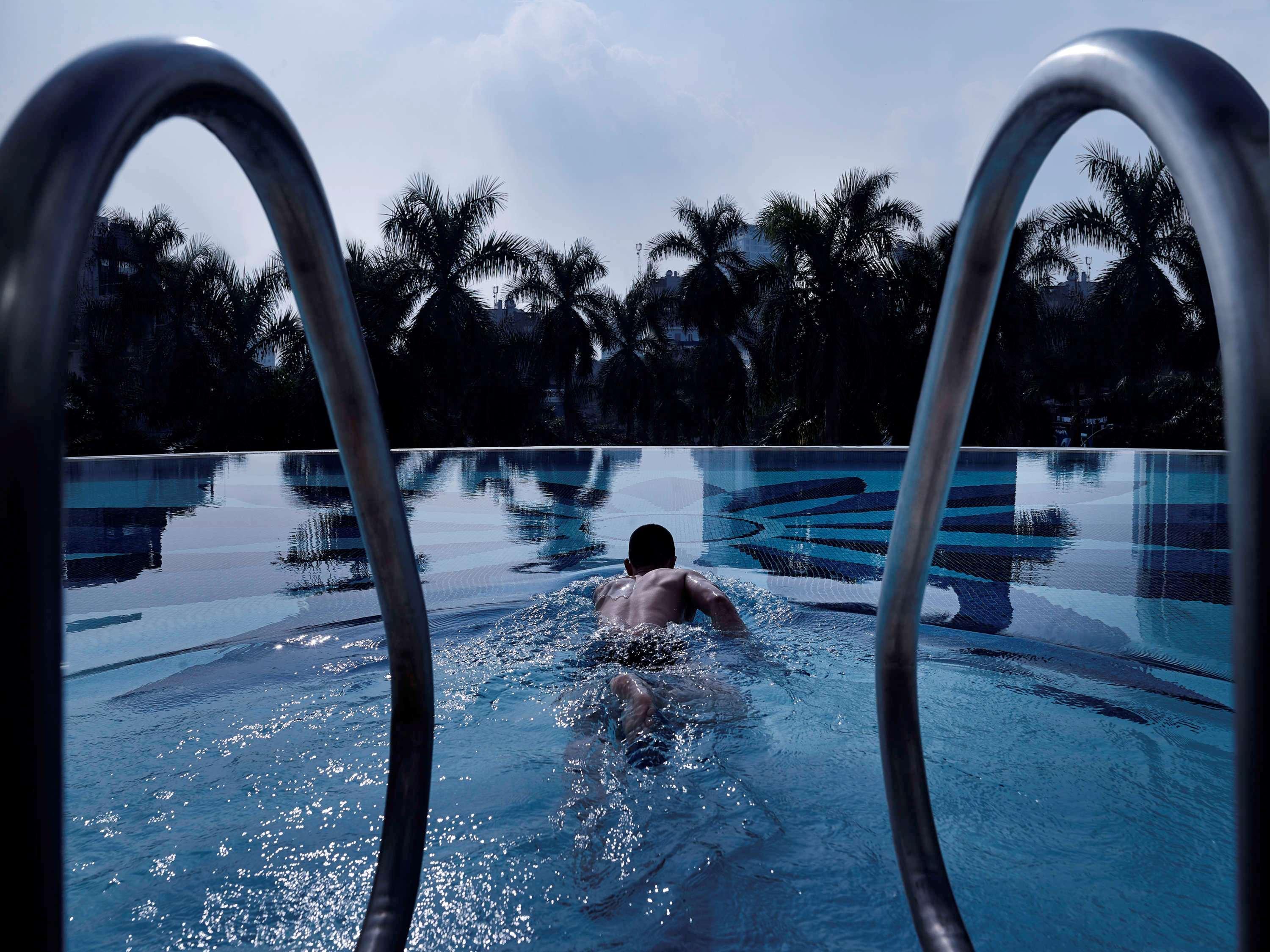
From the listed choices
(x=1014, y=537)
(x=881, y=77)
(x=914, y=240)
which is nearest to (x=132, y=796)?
(x=1014, y=537)

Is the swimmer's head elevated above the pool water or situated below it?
above

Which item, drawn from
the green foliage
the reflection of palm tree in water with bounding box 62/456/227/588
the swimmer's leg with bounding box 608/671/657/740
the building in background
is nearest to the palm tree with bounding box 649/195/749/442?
the green foliage

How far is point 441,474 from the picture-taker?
1277 centimetres

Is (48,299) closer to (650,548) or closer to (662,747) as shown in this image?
(662,747)

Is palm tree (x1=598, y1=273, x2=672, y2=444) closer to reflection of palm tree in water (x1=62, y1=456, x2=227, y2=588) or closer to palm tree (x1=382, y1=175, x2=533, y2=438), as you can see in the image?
palm tree (x1=382, y1=175, x2=533, y2=438)

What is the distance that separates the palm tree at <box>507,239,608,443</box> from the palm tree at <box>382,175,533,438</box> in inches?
144

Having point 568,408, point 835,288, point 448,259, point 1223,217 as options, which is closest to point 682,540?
point 1223,217

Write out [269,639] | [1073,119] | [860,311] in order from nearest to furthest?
1. [1073,119]
2. [269,639]
3. [860,311]

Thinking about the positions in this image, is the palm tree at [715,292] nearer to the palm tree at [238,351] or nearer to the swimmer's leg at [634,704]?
the palm tree at [238,351]

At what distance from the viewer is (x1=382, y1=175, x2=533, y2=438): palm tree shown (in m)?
25.1

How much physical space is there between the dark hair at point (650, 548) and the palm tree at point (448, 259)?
21.7m

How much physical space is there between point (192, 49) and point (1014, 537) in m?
7.98

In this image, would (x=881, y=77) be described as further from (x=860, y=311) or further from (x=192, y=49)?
(x=860, y=311)

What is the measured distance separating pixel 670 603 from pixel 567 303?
1045 inches
